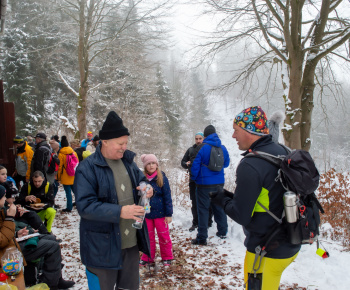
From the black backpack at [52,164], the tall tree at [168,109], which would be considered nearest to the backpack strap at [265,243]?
the black backpack at [52,164]

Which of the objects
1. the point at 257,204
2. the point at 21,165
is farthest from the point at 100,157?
the point at 21,165

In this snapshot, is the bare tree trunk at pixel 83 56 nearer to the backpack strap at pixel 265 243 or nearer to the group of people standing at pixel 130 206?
the group of people standing at pixel 130 206

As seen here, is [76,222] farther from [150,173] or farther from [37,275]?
[150,173]

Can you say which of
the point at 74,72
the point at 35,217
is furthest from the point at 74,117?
the point at 35,217

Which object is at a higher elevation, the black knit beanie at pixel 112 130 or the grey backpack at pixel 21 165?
the black knit beanie at pixel 112 130

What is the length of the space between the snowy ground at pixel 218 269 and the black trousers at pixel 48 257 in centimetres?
51

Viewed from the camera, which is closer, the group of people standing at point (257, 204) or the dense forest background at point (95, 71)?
the group of people standing at point (257, 204)

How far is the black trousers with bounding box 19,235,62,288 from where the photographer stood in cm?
358

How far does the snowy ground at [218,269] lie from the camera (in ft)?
12.9

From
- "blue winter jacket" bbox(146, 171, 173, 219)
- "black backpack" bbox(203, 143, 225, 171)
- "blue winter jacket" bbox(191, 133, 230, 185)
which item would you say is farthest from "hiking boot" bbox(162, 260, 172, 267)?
"black backpack" bbox(203, 143, 225, 171)

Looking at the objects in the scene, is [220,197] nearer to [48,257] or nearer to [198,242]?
[48,257]

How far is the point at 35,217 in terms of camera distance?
4285 mm

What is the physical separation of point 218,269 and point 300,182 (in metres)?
2.96

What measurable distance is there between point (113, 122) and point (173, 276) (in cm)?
291
